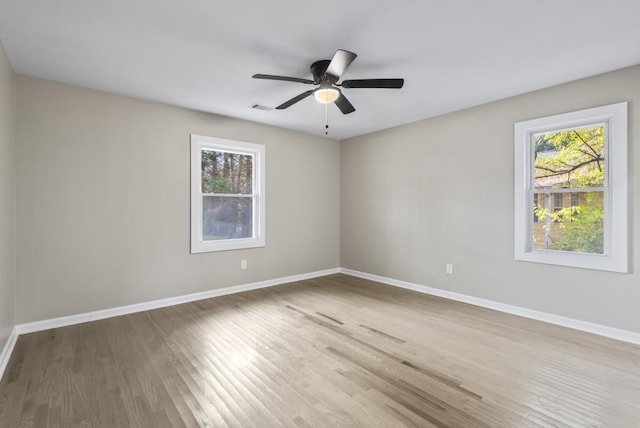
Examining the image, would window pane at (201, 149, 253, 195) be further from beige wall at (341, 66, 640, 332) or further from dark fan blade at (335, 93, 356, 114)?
dark fan blade at (335, 93, 356, 114)

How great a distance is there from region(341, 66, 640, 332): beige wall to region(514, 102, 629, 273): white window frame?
7 cm

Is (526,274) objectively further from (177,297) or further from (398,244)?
(177,297)

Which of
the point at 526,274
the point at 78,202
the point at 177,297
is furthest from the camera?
the point at 177,297

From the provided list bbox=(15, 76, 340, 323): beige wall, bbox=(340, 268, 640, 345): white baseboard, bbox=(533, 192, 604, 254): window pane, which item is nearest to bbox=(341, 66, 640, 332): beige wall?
bbox=(340, 268, 640, 345): white baseboard

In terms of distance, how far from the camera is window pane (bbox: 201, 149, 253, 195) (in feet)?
14.3

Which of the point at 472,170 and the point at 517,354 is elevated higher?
the point at 472,170

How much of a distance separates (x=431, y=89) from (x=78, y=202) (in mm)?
4140

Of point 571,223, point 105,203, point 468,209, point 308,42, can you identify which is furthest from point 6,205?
point 571,223

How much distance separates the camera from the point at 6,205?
264 centimetres

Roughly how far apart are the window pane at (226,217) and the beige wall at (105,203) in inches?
11.3

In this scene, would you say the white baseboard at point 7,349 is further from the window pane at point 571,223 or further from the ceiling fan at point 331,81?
the window pane at point 571,223

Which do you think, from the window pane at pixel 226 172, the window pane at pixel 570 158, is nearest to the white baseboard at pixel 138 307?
the window pane at pixel 226 172

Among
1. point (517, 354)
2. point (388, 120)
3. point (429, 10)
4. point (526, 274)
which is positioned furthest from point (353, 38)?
point (526, 274)

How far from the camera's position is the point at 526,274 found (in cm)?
355
